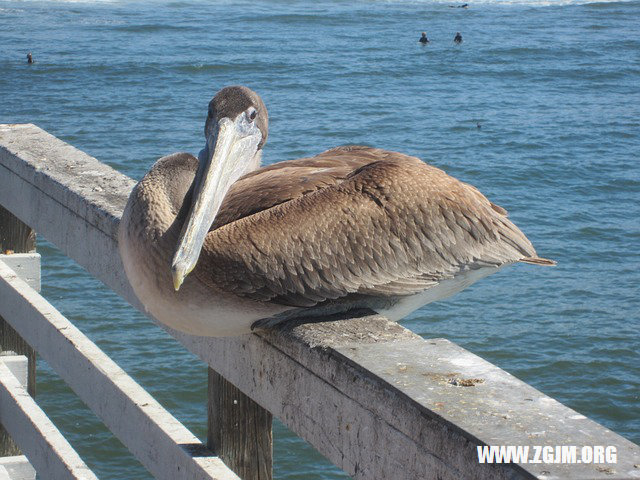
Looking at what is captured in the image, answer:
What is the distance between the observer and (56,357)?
10.5 feet

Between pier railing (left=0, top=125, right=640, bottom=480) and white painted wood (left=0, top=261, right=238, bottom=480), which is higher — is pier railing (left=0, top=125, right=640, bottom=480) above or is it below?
above

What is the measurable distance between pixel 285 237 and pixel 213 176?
27cm

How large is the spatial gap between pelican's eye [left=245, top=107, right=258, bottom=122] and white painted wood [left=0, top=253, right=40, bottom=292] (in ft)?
3.53

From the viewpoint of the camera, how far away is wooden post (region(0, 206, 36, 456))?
12.2 feet

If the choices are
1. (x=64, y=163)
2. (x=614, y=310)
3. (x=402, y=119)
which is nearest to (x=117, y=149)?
(x=402, y=119)

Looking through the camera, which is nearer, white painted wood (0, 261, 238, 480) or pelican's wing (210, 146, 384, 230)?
white painted wood (0, 261, 238, 480)

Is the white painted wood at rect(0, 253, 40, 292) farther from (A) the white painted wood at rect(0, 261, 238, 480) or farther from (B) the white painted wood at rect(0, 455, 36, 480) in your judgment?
(B) the white painted wood at rect(0, 455, 36, 480)

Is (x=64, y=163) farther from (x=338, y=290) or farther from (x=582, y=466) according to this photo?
(x=582, y=466)

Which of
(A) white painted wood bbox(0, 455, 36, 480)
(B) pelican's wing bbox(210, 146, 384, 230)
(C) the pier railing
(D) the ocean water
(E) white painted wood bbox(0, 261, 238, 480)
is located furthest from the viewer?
(D) the ocean water

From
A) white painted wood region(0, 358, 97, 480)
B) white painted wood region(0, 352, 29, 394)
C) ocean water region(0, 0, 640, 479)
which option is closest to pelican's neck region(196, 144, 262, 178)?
white painted wood region(0, 358, 97, 480)

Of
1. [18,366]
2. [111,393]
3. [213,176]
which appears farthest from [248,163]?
[18,366]

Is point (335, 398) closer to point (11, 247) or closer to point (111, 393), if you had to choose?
point (111, 393)

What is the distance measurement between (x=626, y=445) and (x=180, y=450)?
1.18 meters

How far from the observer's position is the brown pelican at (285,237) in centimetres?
258
